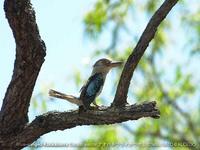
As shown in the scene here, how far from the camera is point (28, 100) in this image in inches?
230

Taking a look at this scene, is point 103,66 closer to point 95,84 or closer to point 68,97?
point 95,84

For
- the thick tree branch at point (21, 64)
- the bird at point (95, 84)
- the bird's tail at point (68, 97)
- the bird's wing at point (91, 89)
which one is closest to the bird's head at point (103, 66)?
the bird at point (95, 84)

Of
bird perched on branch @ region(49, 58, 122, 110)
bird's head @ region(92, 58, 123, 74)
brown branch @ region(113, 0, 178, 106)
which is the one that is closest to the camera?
brown branch @ region(113, 0, 178, 106)

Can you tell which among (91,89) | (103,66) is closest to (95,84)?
(91,89)

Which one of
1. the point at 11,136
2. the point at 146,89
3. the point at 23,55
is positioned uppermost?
the point at 146,89

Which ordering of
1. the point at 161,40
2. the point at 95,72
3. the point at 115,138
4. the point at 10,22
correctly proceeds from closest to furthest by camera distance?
the point at 10,22 < the point at 95,72 < the point at 115,138 < the point at 161,40

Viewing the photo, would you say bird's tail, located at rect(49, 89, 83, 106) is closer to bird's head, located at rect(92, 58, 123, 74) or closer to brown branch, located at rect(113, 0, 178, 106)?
brown branch, located at rect(113, 0, 178, 106)

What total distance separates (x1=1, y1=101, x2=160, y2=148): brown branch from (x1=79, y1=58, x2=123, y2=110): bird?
0.29 feet

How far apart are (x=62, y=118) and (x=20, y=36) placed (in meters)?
0.71

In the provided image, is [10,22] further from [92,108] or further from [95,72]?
[95,72]

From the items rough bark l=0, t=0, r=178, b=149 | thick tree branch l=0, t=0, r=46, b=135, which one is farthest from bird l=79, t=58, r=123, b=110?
thick tree branch l=0, t=0, r=46, b=135

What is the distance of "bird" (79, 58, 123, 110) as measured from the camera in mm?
6137

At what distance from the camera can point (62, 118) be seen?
5.89 m

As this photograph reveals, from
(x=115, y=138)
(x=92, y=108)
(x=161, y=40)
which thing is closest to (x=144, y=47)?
(x=92, y=108)
